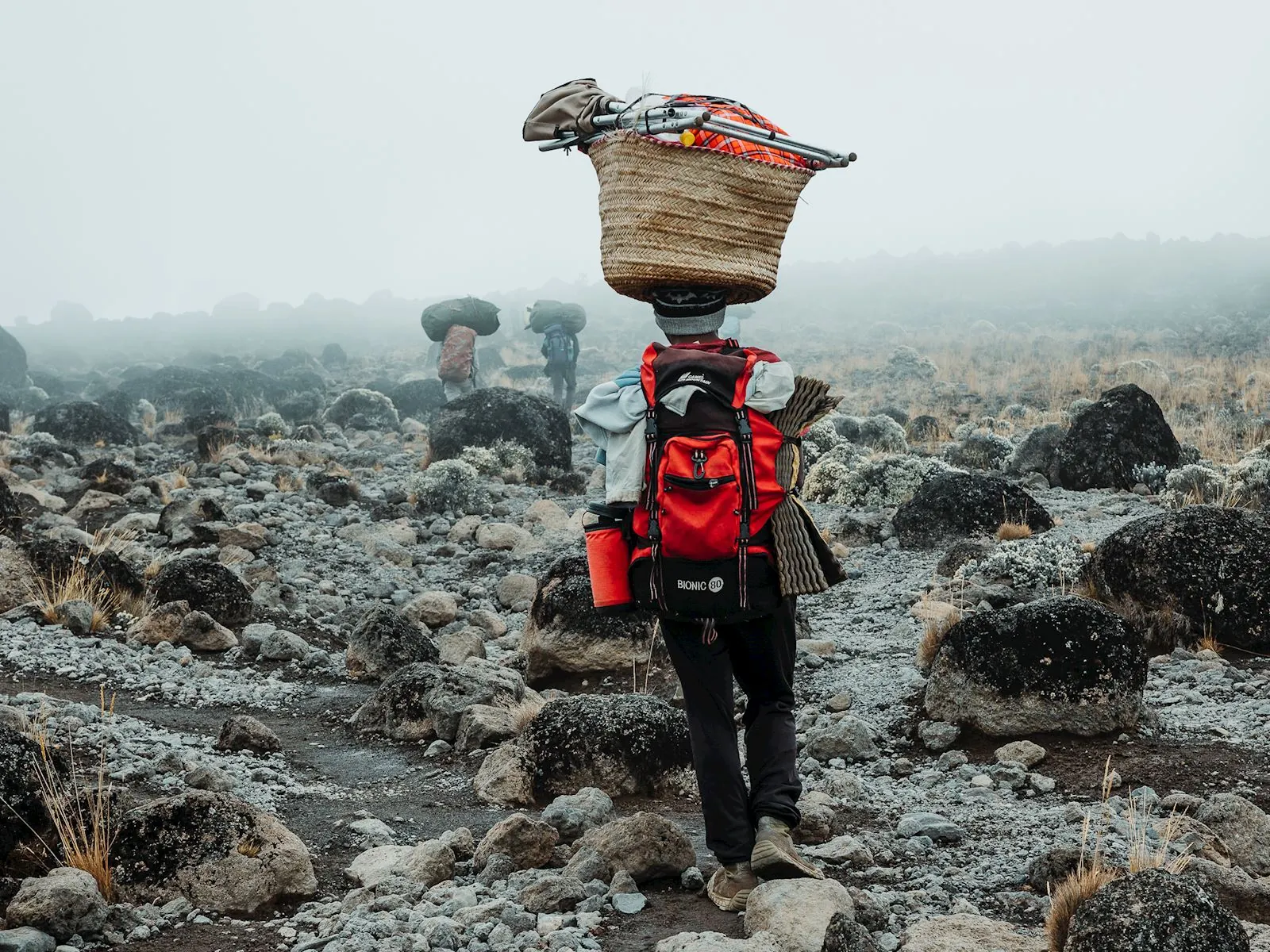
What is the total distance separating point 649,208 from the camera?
3492mm

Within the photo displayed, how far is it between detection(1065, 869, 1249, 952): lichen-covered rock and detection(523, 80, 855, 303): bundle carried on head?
6.35 ft

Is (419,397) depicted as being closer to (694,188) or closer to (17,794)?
(17,794)

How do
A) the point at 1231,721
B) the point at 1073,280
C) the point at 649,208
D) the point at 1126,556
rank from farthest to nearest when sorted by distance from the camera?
the point at 1073,280
the point at 1126,556
the point at 1231,721
the point at 649,208

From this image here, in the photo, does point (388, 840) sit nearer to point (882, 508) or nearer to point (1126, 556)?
point (1126, 556)

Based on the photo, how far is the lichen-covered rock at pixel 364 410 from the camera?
25.6 m

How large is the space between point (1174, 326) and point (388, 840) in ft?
146

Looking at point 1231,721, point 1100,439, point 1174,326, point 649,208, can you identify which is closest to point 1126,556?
point 1231,721

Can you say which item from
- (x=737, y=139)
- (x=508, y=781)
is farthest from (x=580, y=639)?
(x=737, y=139)

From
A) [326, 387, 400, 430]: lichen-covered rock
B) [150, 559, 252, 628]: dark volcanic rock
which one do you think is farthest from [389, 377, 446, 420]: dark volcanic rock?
[150, 559, 252, 628]: dark volcanic rock

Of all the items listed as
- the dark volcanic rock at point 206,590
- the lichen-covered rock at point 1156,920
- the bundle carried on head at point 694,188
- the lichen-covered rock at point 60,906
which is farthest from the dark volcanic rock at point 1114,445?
the lichen-covered rock at point 60,906

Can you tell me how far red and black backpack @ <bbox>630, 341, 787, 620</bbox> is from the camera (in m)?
3.43

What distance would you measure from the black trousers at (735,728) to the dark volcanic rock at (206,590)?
5.58 metres

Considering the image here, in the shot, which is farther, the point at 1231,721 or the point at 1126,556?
the point at 1126,556

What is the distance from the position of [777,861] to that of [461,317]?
2911cm
